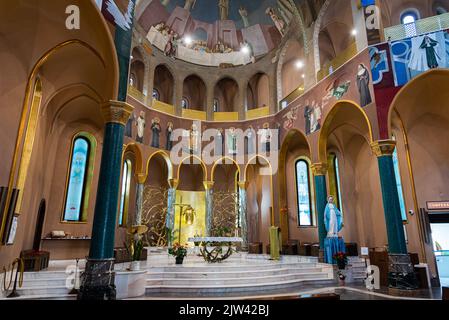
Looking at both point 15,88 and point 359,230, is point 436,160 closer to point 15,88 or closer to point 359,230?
point 359,230

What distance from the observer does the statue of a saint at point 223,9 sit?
1917 centimetres

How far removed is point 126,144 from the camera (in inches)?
590

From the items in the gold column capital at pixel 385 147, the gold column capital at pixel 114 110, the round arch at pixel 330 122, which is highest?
the round arch at pixel 330 122

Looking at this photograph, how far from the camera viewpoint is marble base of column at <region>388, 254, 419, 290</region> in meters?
9.26

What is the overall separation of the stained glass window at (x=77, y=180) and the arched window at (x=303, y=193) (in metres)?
11.6

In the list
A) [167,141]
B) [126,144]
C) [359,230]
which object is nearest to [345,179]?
[359,230]

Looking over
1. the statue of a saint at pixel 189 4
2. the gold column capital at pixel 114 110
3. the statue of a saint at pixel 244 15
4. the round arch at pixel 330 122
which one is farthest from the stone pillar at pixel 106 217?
the statue of a saint at pixel 244 15

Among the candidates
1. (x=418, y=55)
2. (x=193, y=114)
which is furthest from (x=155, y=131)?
(x=418, y=55)

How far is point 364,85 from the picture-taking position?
11.4 meters

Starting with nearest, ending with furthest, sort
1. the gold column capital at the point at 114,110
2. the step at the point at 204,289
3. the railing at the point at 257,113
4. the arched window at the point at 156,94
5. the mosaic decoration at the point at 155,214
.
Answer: the step at the point at 204,289, the gold column capital at the point at 114,110, the mosaic decoration at the point at 155,214, the railing at the point at 257,113, the arched window at the point at 156,94

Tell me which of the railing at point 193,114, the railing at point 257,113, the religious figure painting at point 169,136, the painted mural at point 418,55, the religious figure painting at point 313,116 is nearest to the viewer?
the painted mural at point 418,55

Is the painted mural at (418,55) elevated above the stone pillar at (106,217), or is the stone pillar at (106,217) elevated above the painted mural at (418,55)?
the painted mural at (418,55)

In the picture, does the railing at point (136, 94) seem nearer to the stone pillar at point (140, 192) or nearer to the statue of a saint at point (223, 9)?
the stone pillar at point (140, 192)

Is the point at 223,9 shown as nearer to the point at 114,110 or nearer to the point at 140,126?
the point at 140,126
